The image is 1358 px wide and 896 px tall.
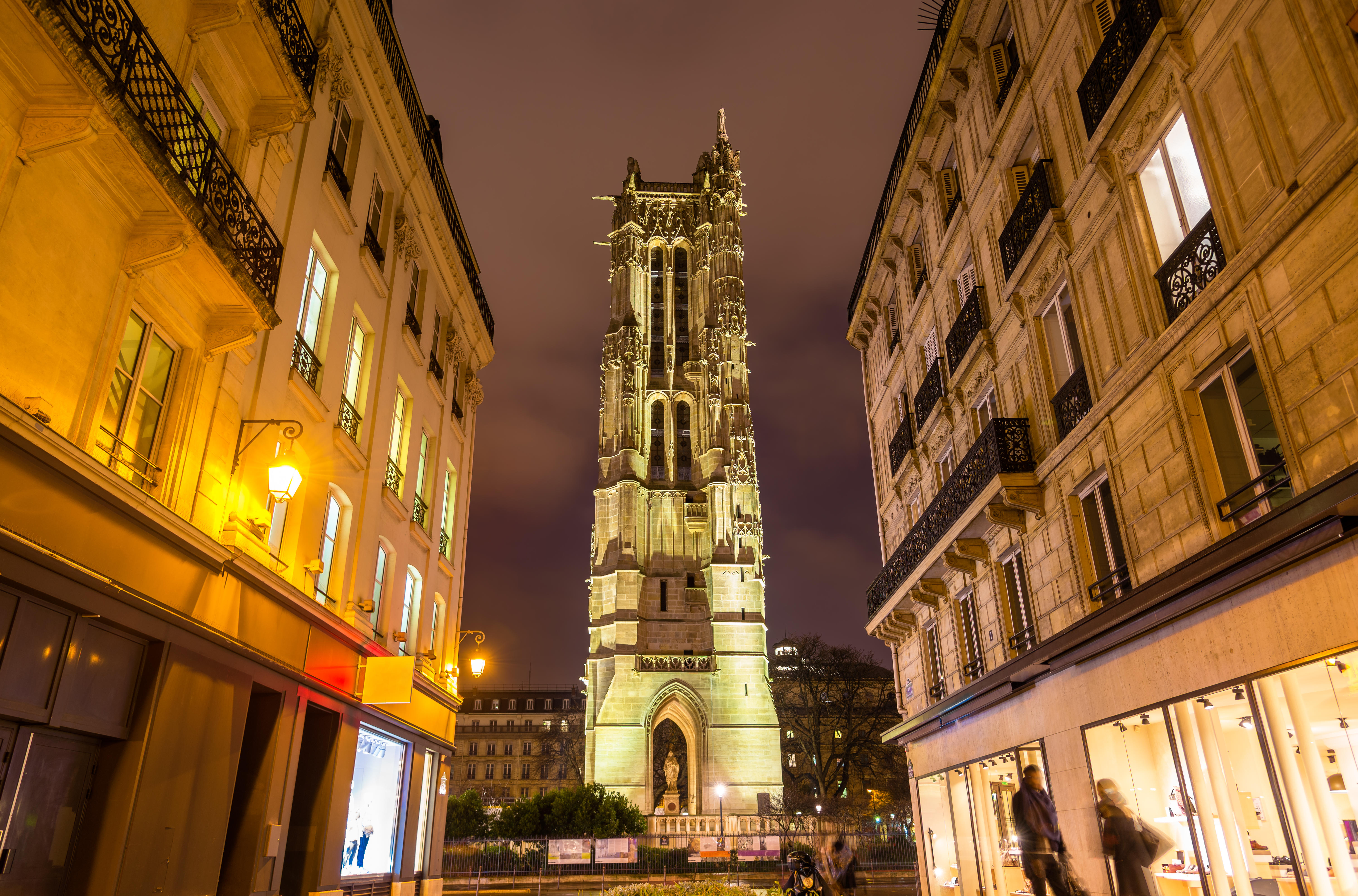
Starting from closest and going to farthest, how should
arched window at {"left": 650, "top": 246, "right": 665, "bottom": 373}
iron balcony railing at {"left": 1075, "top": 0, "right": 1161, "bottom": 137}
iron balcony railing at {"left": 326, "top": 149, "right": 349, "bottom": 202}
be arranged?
1. iron balcony railing at {"left": 1075, "top": 0, "right": 1161, "bottom": 137}
2. iron balcony railing at {"left": 326, "top": 149, "right": 349, "bottom": 202}
3. arched window at {"left": 650, "top": 246, "right": 665, "bottom": 373}

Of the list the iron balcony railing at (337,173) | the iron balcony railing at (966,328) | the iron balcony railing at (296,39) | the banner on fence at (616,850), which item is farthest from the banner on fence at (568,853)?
the iron balcony railing at (296,39)

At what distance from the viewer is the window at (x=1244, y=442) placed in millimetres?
6504

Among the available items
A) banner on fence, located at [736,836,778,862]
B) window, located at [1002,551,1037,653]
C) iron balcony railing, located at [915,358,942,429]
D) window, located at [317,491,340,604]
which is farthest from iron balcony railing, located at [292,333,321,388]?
banner on fence, located at [736,836,778,862]

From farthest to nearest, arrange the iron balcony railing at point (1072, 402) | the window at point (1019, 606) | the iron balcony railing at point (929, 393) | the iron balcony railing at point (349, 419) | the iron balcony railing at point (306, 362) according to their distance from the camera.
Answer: the iron balcony railing at point (929, 393) → the iron balcony railing at point (349, 419) → the window at point (1019, 606) → the iron balcony railing at point (306, 362) → the iron balcony railing at point (1072, 402)

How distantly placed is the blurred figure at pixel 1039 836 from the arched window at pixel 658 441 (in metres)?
38.9

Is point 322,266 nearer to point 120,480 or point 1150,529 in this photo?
point 120,480

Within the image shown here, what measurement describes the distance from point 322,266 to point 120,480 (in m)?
5.68

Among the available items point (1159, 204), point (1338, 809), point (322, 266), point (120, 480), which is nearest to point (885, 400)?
point (1159, 204)

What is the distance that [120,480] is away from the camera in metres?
6.01

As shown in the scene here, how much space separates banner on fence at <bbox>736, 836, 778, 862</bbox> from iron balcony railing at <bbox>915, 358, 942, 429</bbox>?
19272 mm

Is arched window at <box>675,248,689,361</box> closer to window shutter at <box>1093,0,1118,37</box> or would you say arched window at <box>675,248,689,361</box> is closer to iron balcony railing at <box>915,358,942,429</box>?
iron balcony railing at <box>915,358,942,429</box>

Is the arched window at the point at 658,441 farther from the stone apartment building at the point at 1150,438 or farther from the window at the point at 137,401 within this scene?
the window at the point at 137,401

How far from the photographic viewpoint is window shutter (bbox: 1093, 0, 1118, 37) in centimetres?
938

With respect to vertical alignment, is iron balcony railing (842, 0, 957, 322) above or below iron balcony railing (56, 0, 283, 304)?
above
